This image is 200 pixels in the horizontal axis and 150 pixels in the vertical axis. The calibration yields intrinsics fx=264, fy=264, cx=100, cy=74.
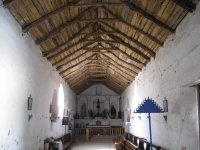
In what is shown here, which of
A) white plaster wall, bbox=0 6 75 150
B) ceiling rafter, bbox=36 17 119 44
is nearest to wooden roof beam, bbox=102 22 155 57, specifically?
ceiling rafter, bbox=36 17 119 44

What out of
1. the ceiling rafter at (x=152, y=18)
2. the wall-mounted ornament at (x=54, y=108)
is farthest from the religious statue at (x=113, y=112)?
the ceiling rafter at (x=152, y=18)

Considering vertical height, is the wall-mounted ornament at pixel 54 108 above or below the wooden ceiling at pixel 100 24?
below

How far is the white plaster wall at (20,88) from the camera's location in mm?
5699

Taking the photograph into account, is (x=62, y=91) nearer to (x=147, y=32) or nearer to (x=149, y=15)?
(x=147, y=32)

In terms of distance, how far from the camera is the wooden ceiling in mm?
6270

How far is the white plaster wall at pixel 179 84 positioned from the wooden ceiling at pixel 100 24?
0.36 metres

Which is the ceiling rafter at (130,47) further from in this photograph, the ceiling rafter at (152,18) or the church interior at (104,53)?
the ceiling rafter at (152,18)

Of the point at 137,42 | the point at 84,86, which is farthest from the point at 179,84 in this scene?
the point at 84,86

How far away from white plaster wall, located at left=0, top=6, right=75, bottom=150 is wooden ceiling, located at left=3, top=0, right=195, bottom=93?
1.25ft

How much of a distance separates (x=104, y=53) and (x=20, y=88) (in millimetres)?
5836

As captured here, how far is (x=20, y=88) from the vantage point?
22.3 feet

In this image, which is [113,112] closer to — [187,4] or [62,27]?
[62,27]

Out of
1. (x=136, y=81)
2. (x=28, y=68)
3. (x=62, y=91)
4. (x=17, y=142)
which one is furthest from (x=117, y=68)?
(x=17, y=142)

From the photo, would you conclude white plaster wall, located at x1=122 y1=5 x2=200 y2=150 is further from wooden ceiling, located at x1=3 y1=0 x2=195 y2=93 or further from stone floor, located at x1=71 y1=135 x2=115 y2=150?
stone floor, located at x1=71 y1=135 x2=115 y2=150
